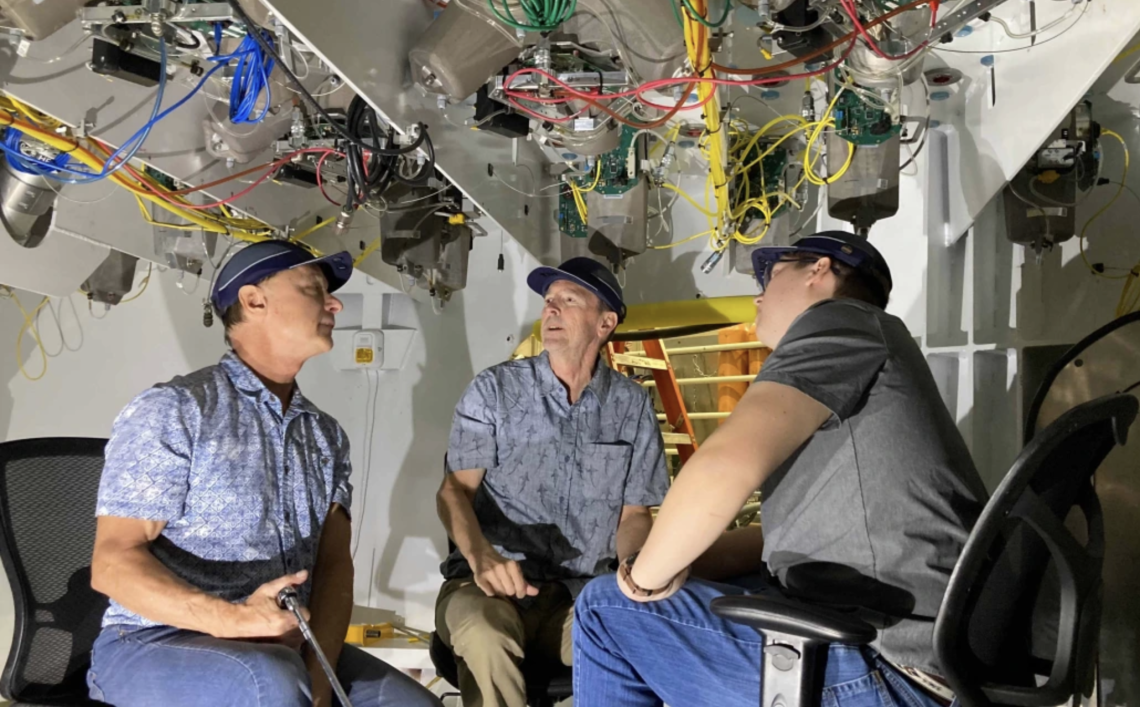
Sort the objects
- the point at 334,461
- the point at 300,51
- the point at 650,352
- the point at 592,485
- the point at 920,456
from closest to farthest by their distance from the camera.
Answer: the point at 920,456 → the point at 300,51 → the point at 334,461 → the point at 592,485 → the point at 650,352

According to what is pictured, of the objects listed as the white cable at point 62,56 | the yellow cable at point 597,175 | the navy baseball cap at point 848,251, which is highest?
the white cable at point 62,56

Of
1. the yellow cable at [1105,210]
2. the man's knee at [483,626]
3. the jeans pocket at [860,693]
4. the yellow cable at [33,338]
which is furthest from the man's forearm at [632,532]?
the yellow cable at [33,338]

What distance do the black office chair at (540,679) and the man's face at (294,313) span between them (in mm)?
731

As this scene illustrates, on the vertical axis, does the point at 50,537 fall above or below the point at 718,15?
below

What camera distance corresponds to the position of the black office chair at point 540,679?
5.54 feet

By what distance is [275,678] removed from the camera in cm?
134

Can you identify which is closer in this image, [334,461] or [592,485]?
[334,461]

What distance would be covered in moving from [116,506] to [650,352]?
1805 millimetres

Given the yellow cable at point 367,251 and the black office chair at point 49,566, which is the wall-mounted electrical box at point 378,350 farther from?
the black office chair at point 49,566

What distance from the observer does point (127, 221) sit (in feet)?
7.95

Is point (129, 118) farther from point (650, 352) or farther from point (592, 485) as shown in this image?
point (650, 352)

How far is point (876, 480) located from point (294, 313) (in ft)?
3.67

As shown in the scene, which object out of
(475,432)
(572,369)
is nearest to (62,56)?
(475,432)

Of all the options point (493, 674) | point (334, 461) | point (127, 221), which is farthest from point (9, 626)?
point (493, 674)
